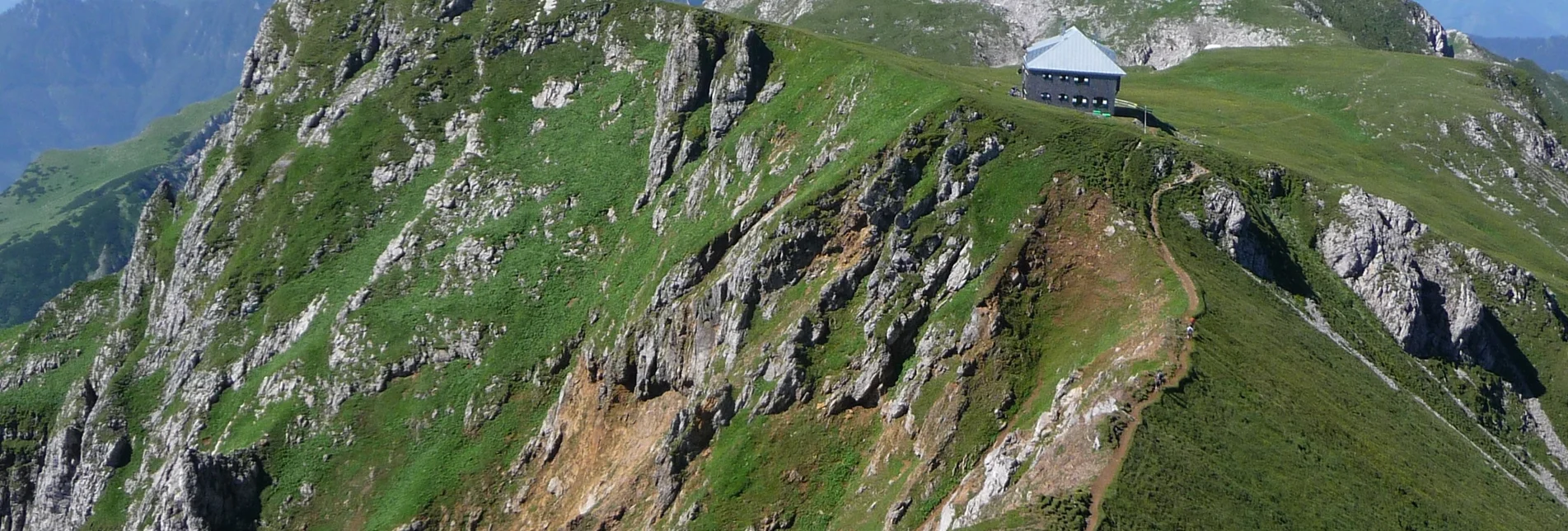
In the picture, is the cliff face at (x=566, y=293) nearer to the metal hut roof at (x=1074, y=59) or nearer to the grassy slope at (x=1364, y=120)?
the metal hut roof at (x=1074, y=59)

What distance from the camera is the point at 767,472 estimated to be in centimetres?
6512

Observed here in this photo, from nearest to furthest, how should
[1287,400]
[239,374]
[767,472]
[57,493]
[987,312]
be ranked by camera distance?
[1287,400] < [987,312] < [767,472] < [239,374] < [57,493]

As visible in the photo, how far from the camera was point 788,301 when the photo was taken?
7288 centimetres

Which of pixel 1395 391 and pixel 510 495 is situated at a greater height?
pixel 510 495

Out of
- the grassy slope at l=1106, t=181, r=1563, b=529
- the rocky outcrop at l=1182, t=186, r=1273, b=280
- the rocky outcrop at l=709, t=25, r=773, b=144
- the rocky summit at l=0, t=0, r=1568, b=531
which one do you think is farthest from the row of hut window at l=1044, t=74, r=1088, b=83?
the grassy slope at l=1106, t=181, r=1563, b=529

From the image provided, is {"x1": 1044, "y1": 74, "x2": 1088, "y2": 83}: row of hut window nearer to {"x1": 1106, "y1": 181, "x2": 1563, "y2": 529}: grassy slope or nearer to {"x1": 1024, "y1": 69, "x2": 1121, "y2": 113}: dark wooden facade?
{"x1": 1024, "y1": 69, "x2": 1121, "y2": 113}: dark wooden facade

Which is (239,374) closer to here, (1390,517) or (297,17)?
(297,17)

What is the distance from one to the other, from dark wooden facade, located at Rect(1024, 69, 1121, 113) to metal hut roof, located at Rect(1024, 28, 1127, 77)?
1.67 feet

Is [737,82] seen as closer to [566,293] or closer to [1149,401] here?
[566,293]

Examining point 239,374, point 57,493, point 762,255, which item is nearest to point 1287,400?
point 762,255

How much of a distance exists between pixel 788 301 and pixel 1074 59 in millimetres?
36867

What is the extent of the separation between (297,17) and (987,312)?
11631 cm

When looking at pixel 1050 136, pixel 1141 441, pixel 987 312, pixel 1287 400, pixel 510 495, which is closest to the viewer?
pixel 1141 441

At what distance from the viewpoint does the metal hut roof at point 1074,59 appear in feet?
303
